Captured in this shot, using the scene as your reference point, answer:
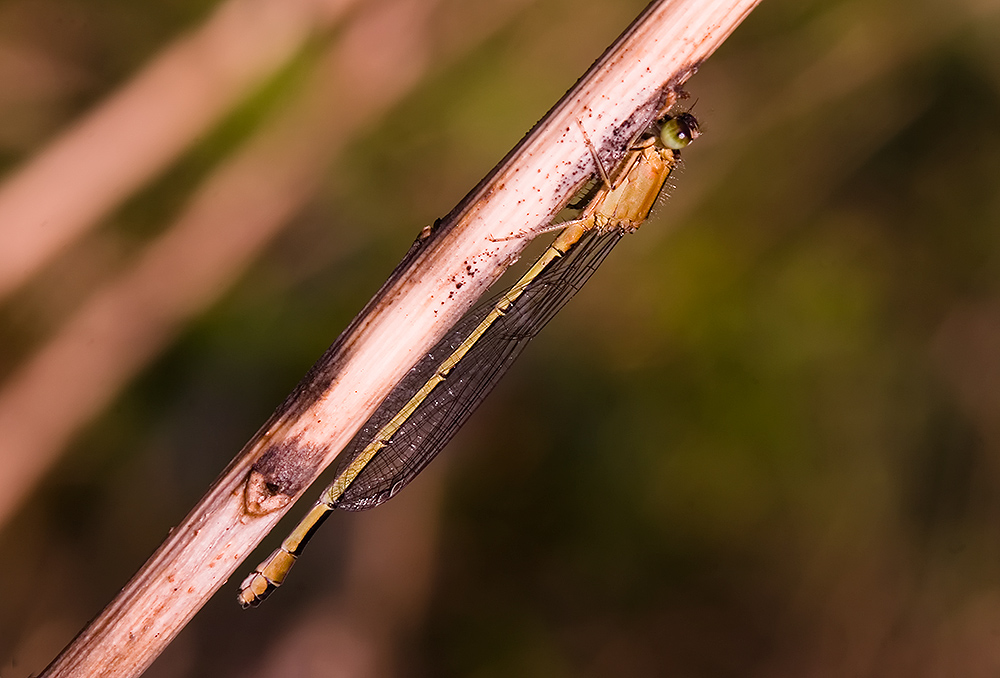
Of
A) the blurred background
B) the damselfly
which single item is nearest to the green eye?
the damselfly

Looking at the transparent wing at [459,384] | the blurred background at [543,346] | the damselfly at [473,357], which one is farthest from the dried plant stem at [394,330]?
the blurred background at [543,346]

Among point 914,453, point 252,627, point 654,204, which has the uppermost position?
point 914,453

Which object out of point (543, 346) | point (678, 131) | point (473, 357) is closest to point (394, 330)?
point (473, 357)

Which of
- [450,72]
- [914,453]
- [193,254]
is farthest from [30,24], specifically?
[914,453]

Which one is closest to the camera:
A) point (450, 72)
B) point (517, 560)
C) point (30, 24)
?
point (30, 24)

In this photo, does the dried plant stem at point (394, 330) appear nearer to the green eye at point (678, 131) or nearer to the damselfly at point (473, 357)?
the damselfly at point (473, 357)

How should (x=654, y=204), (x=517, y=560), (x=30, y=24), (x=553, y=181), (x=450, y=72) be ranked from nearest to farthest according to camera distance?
(x=553, y=181) → (x=654, y=204) → (x=30, y=24) → (x=450, y=72) → (x=517, y=560)

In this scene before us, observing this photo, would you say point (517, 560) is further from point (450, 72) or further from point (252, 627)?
point (450, 72)
